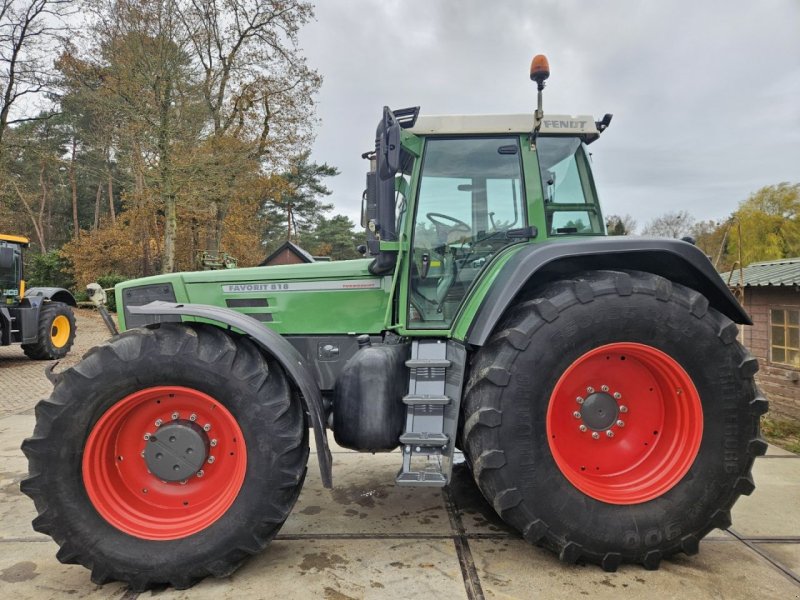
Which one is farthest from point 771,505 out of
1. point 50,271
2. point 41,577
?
point 50,271

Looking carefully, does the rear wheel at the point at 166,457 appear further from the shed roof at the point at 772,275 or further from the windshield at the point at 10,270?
the windshield at the point at 10,270

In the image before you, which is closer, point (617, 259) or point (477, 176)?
point (617, 259)

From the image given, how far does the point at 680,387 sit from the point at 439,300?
4.29 feet

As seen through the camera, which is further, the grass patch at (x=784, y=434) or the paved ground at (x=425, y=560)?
the grass patch at (x=784, y=434)

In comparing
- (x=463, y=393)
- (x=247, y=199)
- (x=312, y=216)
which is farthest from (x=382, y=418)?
(x=312, y=216)

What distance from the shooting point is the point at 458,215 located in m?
2.93

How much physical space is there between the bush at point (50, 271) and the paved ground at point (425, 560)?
2437 cm

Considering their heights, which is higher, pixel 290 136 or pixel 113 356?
pixel 290 136

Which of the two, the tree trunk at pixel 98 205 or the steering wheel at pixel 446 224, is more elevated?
the tree trunk at pixel 98 205

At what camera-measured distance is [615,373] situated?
2.62 metres

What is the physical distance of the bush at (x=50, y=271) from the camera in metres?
24.0

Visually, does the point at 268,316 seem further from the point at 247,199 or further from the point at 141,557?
the point at 247,199

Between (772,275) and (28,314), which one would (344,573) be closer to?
(28,314)

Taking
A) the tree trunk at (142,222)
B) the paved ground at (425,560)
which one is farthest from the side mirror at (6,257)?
the paved ground at (425,560)
